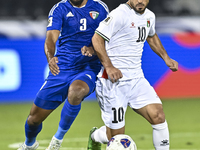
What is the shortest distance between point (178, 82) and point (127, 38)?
6.29 metres

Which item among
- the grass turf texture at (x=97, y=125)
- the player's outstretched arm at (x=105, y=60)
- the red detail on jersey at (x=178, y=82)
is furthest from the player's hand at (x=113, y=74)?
the red detail on jersey at (x=178, y=82)

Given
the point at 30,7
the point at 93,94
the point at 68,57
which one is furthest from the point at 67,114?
the point at 30,7

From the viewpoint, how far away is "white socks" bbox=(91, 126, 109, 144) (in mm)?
4867

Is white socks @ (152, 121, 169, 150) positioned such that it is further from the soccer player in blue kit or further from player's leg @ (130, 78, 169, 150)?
the soccer player in blue kit

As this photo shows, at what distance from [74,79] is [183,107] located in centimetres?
500

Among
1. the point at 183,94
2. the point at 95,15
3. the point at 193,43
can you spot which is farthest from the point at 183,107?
the point at 95,15

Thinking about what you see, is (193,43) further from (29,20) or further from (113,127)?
(113,127)

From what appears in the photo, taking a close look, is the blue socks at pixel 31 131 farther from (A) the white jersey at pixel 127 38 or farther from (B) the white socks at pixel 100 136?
(A) the white jersey at pixel 127 38

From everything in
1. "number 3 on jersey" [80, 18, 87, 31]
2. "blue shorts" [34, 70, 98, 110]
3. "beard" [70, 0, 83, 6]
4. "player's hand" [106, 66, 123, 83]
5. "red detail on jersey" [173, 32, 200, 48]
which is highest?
"beard" [70, 0, 83, 6]

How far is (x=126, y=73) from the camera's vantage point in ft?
14.6

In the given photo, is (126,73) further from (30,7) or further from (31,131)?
(30,7)

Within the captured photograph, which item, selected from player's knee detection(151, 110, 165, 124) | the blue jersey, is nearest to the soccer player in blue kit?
the blue jersey

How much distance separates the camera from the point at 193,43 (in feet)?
34.6

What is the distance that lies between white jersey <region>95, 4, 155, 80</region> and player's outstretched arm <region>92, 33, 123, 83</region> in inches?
3.1
